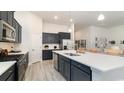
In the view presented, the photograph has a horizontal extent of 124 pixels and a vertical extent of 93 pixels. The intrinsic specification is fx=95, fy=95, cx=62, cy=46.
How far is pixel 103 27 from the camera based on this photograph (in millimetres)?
8875

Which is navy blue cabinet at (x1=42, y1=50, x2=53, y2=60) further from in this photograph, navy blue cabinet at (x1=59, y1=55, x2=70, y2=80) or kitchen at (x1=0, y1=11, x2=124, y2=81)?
navy blue cabinet at (x1=59, y1=55, x2=70, y2=80)

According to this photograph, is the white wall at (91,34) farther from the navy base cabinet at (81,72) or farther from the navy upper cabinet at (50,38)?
the navy base cabinet at (81,72)

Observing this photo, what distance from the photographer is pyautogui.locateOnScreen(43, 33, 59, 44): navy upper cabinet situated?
704cm

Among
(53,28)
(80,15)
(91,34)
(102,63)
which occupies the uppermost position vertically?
(80,15)

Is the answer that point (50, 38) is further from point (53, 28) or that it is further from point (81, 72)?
point (81, 72)

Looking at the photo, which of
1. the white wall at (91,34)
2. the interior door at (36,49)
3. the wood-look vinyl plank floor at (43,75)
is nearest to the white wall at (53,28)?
the interior door at (36,49)

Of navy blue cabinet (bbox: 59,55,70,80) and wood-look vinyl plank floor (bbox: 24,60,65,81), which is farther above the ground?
navy blue cabinet (bbox: 59,55,70,80)

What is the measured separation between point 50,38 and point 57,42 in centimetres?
67

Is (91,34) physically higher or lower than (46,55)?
higher

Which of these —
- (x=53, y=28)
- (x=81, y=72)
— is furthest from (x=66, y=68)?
(x=53, y=28)

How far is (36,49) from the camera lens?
5.86 m

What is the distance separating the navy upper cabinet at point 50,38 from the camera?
7041 millimetres

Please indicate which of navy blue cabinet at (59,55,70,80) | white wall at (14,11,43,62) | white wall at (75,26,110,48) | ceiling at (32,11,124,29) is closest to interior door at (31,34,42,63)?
white wall at (14,11,43,62)
